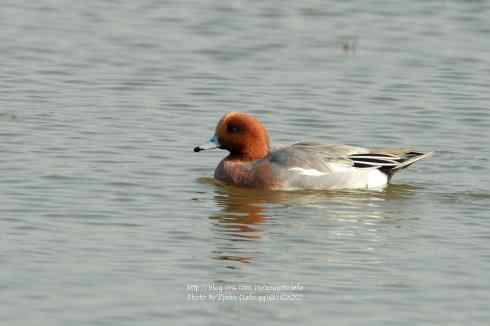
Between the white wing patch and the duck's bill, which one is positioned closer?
the white wing patch

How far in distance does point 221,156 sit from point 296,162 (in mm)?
1856

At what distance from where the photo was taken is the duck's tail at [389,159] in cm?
1287

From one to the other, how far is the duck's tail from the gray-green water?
21 centimetres

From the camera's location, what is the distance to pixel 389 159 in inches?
509

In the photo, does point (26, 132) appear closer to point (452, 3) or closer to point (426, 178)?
point (426, 178)

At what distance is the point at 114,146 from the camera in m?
13.7

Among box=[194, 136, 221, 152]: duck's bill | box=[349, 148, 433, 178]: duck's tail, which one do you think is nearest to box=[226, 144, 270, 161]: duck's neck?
box=[194, 136, 221, 152]: duck's bill

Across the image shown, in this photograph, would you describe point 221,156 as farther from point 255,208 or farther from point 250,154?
point 255,208

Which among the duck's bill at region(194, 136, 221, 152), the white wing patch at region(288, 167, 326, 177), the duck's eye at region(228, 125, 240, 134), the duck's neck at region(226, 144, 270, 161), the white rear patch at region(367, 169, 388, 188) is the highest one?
the duck's eye at region(228, 125, 240, 134)

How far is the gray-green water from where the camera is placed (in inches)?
349

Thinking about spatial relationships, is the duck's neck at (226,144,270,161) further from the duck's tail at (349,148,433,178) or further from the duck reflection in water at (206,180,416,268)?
the duck's tail at (349,148,433,178)

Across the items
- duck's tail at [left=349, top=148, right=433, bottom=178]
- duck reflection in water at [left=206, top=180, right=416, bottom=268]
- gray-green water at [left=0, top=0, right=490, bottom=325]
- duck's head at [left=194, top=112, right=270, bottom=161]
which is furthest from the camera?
duck's head at [left=194, top=112, right=270, bottom=161]

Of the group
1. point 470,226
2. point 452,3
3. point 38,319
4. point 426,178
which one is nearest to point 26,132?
A: point 426,178

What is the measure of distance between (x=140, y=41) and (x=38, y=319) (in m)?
11.2
